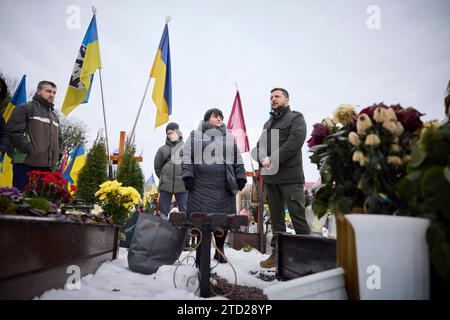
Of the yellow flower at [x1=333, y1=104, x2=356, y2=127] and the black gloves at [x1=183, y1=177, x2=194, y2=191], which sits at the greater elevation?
the yellow flower at [x1=333, y1=104, x2=356, y2=127]

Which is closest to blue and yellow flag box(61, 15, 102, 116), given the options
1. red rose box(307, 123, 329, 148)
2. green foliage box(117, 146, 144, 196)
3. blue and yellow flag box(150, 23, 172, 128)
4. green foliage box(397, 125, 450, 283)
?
blue and yellow flag box(150, 23, 172, 128)

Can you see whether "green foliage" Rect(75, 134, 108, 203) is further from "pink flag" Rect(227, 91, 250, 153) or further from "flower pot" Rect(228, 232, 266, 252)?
"pink flag" Rect(227, 91, 250, 153)

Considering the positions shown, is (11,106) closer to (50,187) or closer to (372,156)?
(50,187)

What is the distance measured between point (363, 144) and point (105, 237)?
8.98 ft

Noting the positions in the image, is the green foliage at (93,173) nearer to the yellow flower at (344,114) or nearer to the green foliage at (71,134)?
the yellow flower at (344,114)

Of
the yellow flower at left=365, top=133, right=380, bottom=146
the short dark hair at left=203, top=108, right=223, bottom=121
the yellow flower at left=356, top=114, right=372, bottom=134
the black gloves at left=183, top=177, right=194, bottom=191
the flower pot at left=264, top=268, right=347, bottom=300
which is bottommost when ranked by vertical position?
the flower pot at left=264, top=268, right=347, bottom=300

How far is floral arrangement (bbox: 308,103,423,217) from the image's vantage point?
4.17 ft

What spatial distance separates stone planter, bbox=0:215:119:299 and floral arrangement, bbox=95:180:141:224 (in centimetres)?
168

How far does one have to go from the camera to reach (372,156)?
130 centimetres

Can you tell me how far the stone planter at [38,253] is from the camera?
4.27 feet

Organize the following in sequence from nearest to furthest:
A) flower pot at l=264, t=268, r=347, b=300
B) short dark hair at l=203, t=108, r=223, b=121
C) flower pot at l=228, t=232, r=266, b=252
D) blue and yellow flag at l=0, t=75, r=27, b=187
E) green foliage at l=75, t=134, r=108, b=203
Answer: flower pot at l=264, t=268, r=347, b=300 → short dark hair at l=203, t=108, r=223, b=121 → flower pot at l=228, t=232, r=266, b=252 → green foliage at l=75, t=134, r=108, b=203 → blue and yellow flag at l=0, t=75, r=27, b=187

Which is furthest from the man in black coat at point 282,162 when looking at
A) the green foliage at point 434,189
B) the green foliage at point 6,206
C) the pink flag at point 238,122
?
the pink flag at point 238,122
